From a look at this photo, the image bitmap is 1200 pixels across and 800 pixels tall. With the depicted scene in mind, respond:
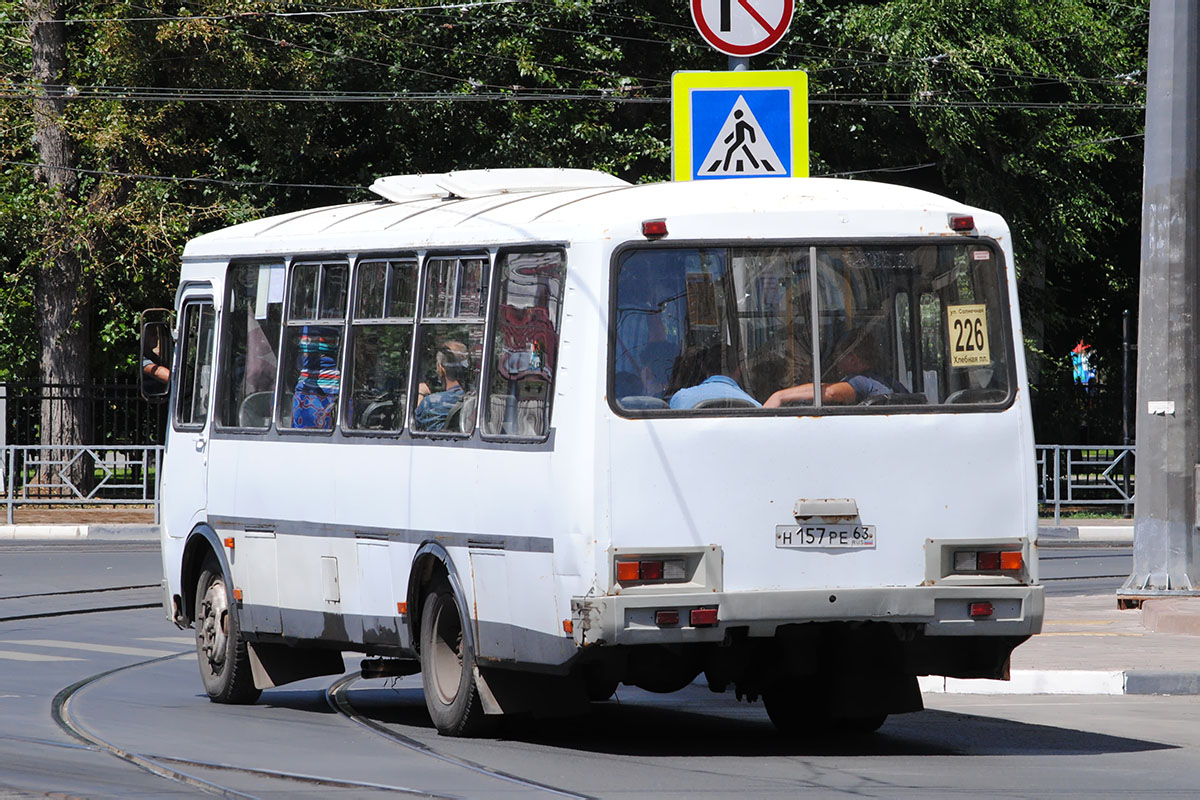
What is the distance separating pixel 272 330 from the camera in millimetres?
11625

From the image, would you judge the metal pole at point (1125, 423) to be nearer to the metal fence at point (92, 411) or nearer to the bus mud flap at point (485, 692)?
the metal fence at point (92, 411)

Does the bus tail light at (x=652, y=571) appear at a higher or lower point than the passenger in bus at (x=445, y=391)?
lower

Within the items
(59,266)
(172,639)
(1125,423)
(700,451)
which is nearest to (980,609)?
(700,451)

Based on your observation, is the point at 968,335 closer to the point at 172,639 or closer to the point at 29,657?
the point at 29,657

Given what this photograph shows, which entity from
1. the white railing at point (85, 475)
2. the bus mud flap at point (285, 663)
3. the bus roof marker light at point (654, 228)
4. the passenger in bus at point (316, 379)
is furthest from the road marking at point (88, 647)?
the white railing at point (85, 475)

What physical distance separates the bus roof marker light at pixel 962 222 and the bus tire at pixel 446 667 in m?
2.98

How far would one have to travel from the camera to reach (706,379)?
9070mm

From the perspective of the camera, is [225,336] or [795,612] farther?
[225,336]

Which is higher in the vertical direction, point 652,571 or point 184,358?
point 184,358

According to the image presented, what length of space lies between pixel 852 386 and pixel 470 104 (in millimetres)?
22515

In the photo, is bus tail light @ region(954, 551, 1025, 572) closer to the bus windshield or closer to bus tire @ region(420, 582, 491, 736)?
the bus windshield

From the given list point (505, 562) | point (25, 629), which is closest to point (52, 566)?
point (25, 629)

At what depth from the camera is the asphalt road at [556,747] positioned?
816 cm

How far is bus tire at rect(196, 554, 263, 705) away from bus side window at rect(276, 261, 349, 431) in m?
1.25
